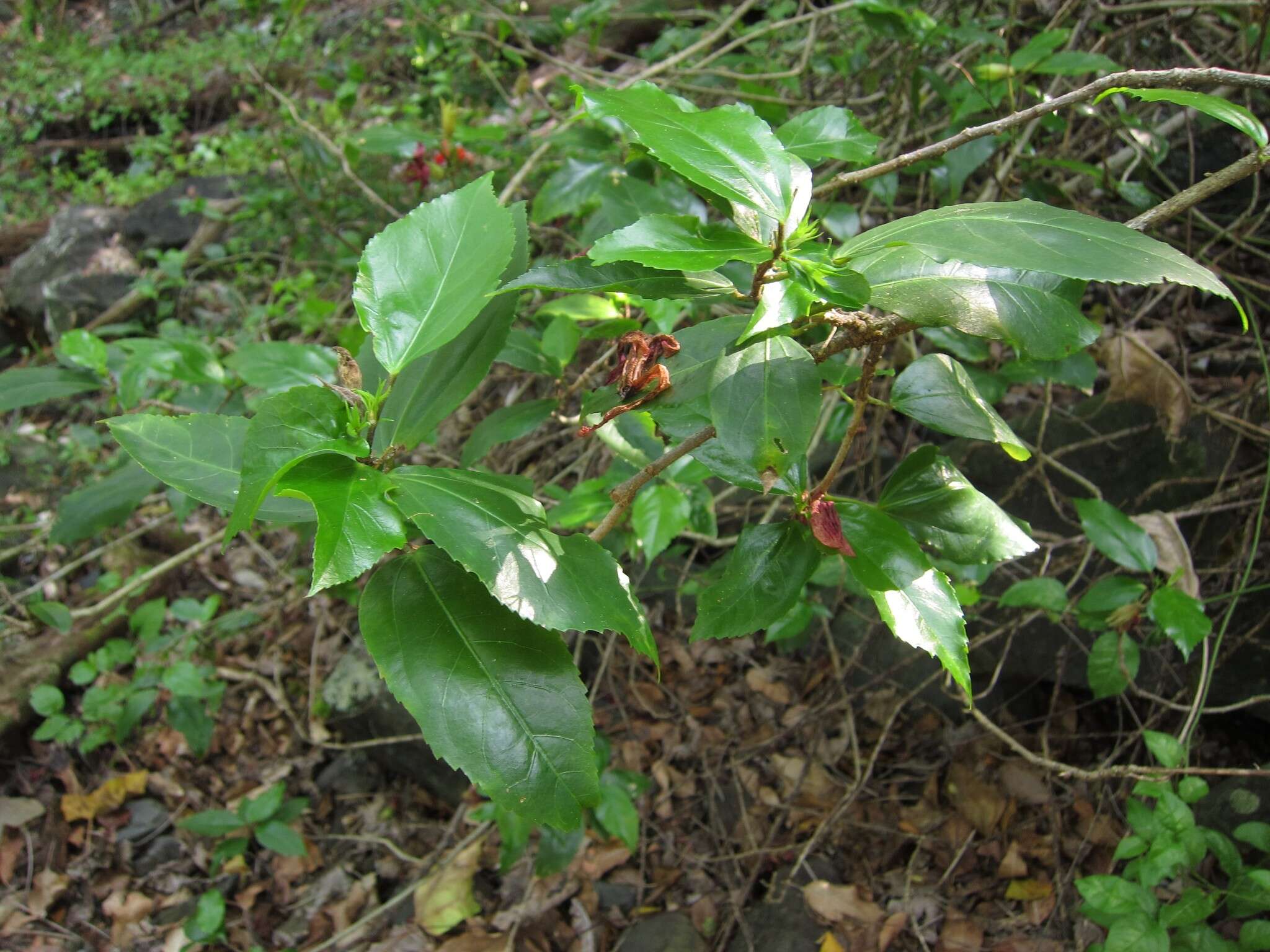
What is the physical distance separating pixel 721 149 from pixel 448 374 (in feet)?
1.69

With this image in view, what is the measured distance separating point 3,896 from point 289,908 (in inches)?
42.8

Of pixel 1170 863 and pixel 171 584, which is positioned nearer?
pixel 1170 863

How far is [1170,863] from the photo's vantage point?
5.24 ft

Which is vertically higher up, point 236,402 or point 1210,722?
point 236,402

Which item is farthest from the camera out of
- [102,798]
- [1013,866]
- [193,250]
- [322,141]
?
[193,250]

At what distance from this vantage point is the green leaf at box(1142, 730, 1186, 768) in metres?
1.68

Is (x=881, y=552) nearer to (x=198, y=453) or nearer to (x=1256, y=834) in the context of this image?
(x=198, y=453)

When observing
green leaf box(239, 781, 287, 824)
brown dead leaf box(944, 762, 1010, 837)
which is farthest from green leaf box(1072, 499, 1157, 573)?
green leaf box(239, 781, 287, 824)

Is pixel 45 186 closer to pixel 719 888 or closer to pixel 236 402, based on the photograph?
pixel 236 402

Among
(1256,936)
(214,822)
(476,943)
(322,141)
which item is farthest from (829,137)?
(214,822)

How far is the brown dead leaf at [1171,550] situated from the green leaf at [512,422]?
133 centimetres

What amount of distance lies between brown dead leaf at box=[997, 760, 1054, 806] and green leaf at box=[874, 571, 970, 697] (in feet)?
5.72

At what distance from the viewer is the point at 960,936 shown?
7.07ft

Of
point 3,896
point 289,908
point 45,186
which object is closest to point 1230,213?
point 289,908
